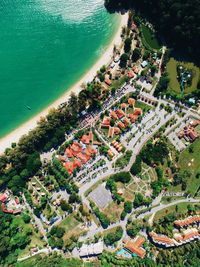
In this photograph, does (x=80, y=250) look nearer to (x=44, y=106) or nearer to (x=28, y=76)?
(x=44, y=106)

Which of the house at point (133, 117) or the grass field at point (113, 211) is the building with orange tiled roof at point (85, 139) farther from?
the grass field at point (113, 211)

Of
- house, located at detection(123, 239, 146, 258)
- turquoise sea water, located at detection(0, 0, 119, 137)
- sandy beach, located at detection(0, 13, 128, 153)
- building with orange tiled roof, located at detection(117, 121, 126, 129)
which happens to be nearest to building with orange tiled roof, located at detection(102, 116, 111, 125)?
building with orange tiled roof, located at detection(117, 121, 126, 129)

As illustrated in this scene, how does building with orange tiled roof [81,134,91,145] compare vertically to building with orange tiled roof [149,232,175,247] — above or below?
above

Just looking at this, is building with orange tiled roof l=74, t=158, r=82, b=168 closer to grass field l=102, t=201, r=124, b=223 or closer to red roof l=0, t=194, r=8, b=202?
grass field l=102, t=201, r=124, b=223

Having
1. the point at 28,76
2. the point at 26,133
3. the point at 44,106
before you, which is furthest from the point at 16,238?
the point at 28,76

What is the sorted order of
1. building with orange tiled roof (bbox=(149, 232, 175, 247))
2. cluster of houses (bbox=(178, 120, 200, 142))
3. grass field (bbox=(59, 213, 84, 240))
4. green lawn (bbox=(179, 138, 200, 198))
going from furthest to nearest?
grass field (bbox=(59, 213, 84, 240)) < green lawn (bbox=(179, 138, 200, 198)) < cluster of houses (bbox=(178, 120, 200, 142)) < building with orange tiled roof (bbox=(149, 232, 175, 247))

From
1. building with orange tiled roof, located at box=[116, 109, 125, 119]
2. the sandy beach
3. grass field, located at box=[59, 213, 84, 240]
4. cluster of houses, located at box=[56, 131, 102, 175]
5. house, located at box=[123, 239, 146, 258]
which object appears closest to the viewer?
house, located at box=[123, 239, 146, 258]
